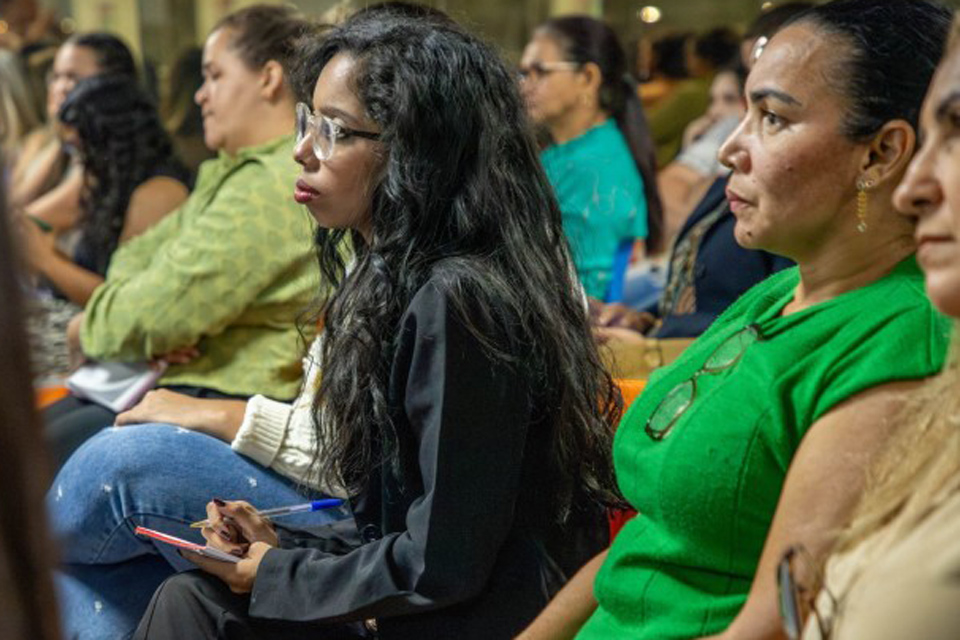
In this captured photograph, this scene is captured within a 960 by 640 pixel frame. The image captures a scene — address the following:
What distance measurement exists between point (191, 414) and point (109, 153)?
170 centimetres

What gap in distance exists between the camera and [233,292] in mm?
2977

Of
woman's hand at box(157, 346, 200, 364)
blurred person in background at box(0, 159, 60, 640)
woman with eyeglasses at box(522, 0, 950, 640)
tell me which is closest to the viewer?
blurred person in background at box(0, 159, 60, 640)

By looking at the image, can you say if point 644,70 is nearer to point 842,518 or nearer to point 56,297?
point 56,297

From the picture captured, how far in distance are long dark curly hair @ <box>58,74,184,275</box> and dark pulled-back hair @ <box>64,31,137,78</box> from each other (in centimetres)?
51

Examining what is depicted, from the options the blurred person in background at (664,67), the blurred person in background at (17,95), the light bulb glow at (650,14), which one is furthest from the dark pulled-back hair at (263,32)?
the light bulb glow at (650,14)

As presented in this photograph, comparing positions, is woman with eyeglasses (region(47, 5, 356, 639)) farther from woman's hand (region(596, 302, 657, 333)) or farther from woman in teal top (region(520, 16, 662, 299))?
woman in teal top (region(520, 16, 662, 299))

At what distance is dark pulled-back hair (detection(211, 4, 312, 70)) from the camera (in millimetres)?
3297

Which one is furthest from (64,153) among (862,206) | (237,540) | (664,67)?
(862,206)

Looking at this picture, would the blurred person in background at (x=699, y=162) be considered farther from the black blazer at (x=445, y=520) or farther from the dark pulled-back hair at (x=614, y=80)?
the black blazer at (x=445, y=520)

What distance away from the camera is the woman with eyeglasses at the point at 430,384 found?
6.14ft

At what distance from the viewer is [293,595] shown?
77.9 inches

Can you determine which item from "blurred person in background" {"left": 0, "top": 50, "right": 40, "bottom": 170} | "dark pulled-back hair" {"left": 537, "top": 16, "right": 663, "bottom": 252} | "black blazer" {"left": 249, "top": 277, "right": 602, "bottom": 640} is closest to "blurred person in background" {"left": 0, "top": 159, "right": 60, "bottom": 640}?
"black blazer" {"left": 249, "top": 277, "right": 602, "bottom": 640}

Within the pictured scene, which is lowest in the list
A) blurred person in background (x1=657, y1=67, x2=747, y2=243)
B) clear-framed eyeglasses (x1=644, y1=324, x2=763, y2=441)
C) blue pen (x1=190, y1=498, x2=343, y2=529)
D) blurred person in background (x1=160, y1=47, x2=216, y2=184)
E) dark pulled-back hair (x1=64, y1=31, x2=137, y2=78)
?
blurred person in background (x1=657, y1=67, x2=747, y2=243)

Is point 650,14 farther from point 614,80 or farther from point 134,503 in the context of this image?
point 134,503
